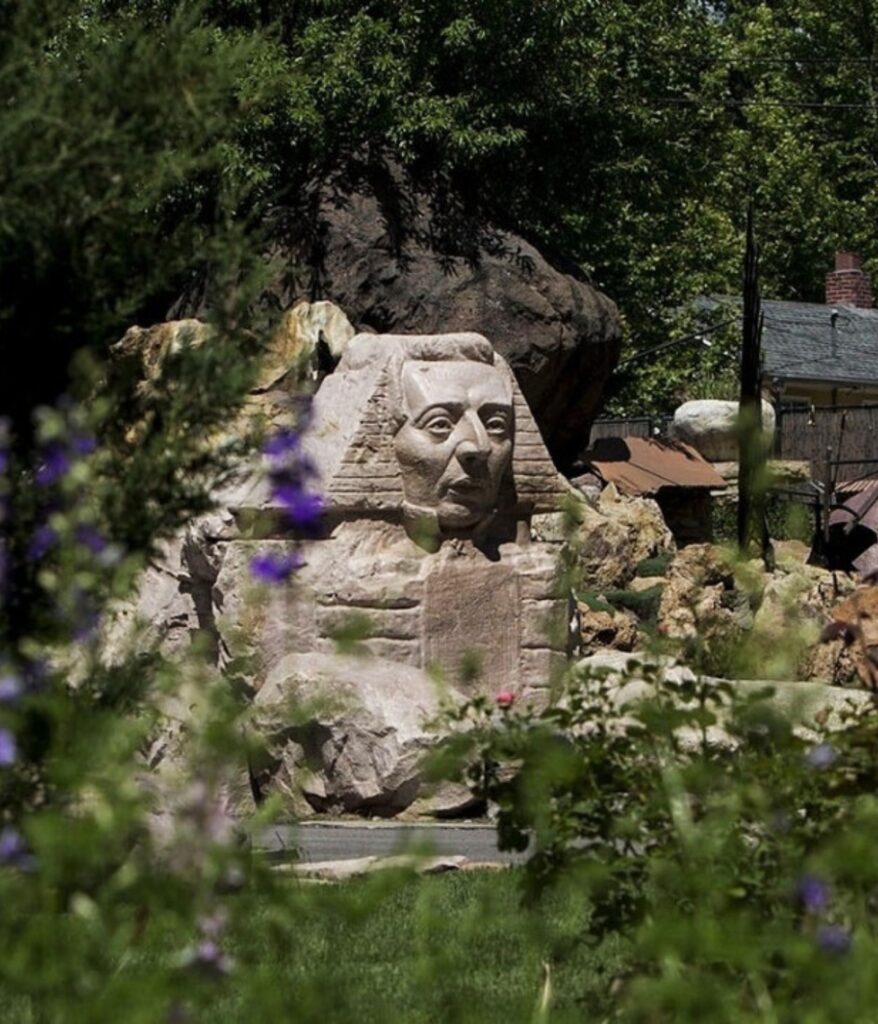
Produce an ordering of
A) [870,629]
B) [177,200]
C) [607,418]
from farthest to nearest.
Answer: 1. [607,418]
2. [177,200]
3. [870,629]

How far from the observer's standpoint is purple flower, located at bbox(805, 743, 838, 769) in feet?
16.2

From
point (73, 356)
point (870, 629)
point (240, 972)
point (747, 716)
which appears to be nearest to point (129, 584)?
point (73, 356)

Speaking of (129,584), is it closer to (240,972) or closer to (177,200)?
(240,972)

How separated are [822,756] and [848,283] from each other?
38.9 meters

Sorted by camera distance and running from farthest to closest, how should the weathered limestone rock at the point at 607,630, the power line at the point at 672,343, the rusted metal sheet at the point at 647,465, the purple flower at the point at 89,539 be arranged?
the power line at the point at 672,343
the rusted metal sheet at the point at 647,465
the weathered limestone rock at the point at 607,630
the purple flower at the point at 89,539

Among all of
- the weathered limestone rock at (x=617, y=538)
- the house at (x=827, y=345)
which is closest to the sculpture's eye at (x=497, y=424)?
the weathered limestone rock at (x=617, y=538)

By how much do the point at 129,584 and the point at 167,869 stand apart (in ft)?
2.17

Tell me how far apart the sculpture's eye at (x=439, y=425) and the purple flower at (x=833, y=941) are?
8.00 meters

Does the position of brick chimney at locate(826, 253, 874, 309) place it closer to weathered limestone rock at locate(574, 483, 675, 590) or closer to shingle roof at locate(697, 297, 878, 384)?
shingle roof at locate(697, 297, 878, 384)

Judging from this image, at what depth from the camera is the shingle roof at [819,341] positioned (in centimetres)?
4012

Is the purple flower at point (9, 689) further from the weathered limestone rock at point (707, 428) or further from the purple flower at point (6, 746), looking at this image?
the weathered limestone rock at point (707, 428)

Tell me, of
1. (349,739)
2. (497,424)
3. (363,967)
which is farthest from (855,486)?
(363,967)

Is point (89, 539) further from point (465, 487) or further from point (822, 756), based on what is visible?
point (465, 487)

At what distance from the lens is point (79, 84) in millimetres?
4883
